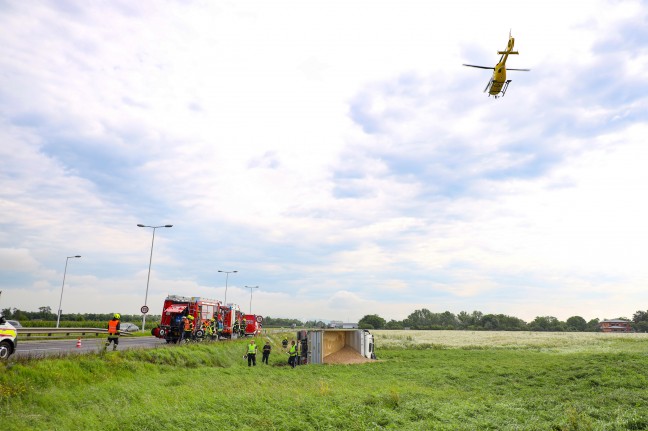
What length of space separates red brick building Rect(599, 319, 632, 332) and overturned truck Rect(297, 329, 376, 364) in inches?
6492

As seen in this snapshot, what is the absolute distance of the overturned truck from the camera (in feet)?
107

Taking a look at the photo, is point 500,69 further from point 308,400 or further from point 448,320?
point 448,320

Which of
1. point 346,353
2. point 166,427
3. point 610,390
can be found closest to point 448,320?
point 346,353

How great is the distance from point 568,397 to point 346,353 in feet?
61.0

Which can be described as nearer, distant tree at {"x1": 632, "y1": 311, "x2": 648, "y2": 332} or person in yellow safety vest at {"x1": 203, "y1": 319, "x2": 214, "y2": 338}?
person in yellow safety vest at {"x1": 203, "y1": 319, "x2": 214, "y2": 338}

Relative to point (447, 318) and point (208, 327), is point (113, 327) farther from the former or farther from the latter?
point (447, 318)

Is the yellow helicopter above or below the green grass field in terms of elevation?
above

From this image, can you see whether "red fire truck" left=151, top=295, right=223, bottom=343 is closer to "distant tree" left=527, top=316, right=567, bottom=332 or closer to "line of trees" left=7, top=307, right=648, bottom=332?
"line of trees" left=7, top=307, right=648, bottom=332

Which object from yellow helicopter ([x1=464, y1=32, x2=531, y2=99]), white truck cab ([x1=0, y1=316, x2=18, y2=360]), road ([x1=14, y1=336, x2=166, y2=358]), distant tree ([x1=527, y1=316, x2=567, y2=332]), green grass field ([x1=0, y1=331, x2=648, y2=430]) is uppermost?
yellow helicopter ([x1=464, y1=32, x2=531, y2=99])

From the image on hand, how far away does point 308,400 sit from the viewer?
1625cm

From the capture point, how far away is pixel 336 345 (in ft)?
120

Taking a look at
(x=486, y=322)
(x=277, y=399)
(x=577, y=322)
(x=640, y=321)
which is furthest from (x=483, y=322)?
(x=277, y=399)

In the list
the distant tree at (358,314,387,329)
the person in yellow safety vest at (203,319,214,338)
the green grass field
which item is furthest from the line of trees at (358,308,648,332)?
the green grass field

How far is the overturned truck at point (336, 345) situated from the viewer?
3269 cm
